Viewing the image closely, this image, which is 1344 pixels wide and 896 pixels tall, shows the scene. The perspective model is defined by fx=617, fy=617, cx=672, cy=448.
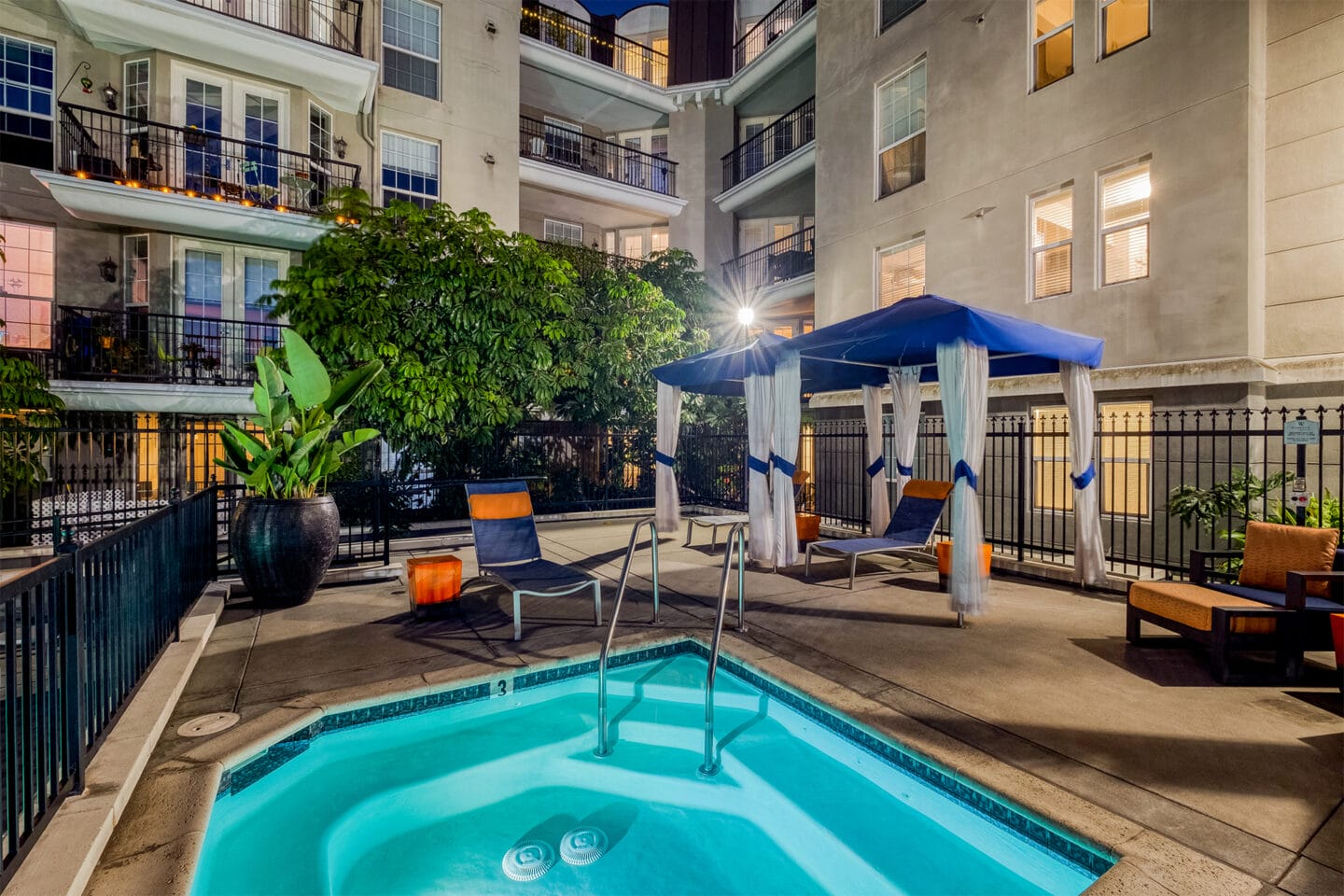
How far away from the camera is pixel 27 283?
40.8ft

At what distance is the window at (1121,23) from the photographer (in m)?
9.19

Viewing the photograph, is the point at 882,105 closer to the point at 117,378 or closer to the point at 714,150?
the point at 714,150

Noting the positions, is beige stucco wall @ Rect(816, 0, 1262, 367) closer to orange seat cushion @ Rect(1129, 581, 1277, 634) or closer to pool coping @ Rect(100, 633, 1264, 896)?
orange seat cushion @ Rect(1129, 581, 1277, 634)

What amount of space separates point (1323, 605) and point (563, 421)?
1202 centimetres

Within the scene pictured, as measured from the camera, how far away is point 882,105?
13469 millimetres

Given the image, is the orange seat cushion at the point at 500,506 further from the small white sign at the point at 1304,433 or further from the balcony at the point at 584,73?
the balcony at the point at 584,73

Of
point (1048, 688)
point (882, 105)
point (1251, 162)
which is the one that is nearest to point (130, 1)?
point (882, 105)

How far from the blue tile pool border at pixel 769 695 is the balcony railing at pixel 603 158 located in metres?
16.9

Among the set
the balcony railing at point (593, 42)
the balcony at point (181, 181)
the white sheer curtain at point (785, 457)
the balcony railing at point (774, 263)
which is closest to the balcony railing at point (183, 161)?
the balcony at point (181, 181)

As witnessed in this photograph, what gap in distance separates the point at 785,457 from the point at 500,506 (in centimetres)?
336

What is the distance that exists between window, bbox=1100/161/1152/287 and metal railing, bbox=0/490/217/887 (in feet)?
38.8

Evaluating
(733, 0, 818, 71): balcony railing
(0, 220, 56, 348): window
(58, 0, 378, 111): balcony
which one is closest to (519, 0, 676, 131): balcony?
(733, 0, 818, 71): balcony railing

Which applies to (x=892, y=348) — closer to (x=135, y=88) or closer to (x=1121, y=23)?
(x=1121, y=23)

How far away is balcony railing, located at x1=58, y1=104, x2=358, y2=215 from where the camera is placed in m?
12.2
